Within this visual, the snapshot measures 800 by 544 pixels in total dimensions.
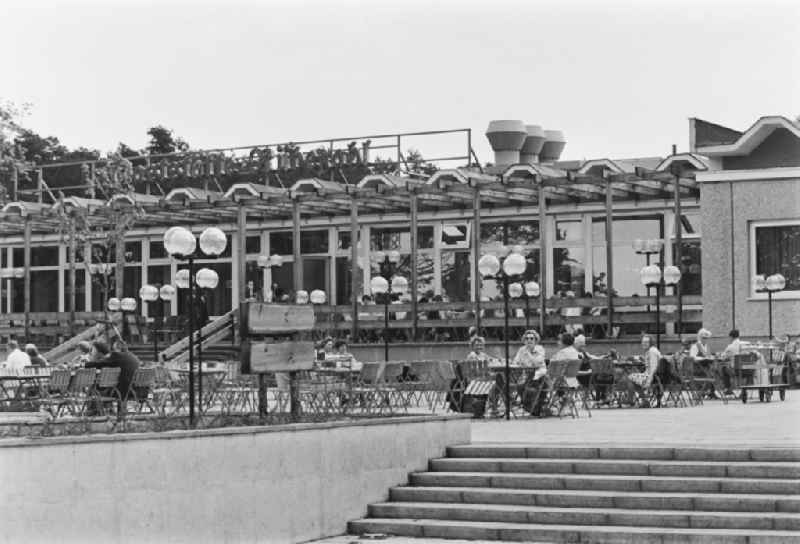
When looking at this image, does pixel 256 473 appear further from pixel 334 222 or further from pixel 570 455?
pixel 334 222

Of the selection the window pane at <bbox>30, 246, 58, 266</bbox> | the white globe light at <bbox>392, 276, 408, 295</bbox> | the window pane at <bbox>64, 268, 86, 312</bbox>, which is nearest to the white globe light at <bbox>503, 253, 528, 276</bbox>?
the white globe light at <bbox>392, 276, 408, 295</bbox>

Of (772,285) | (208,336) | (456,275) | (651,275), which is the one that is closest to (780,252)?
(772,285)

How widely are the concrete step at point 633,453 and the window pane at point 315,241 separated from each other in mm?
28126

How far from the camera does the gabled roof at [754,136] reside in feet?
100

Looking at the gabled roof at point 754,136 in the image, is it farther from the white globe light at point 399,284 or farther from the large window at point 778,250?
the white globe light at point 399,284

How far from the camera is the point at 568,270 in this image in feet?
132

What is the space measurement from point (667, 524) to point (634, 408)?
9.60m

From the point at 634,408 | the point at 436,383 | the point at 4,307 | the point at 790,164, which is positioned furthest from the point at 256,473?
the point at 4,307

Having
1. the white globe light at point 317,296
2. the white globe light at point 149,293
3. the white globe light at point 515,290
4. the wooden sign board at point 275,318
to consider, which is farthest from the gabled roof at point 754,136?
the wooden sign board at point 275,318

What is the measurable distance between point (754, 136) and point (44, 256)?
25566 millimetres

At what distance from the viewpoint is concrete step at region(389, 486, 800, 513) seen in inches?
522

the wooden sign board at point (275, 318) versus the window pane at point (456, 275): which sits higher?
the window pane at point (456, 275)

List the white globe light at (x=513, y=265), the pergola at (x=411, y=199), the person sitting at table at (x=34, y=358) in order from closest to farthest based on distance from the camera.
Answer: the white globe light at (x=513, y=265)
the person sitting at table at (x=34, y=358)
the pergola at (x=411, y=199)

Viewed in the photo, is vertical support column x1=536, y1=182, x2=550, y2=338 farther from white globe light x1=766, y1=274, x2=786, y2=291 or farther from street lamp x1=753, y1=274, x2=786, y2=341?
white globe light x1=766, y1=274, x2=786, y2=291
